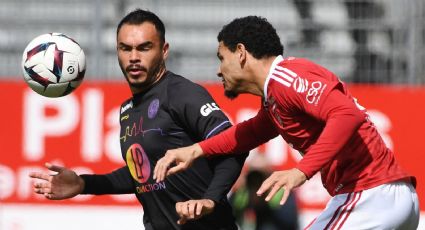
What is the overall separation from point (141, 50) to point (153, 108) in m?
0.41

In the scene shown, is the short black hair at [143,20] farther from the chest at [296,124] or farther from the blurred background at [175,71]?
the blurred background at [175,71]

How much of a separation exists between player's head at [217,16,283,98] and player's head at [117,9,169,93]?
0.83 metres

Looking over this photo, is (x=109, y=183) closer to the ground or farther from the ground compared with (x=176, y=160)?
closer to the ground

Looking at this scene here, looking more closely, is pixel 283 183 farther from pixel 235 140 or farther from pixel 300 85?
pixel 235 140

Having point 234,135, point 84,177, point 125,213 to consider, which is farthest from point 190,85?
point 125,213

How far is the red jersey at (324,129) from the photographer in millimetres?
5293

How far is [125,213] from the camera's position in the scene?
12.0 meters

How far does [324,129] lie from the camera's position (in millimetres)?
5320

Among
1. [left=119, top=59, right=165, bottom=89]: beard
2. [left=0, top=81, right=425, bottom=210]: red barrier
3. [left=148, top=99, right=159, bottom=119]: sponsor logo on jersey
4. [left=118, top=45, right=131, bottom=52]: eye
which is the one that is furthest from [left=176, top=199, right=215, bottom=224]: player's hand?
[left=0, top=81, right=425, bottom=210]: red barrier

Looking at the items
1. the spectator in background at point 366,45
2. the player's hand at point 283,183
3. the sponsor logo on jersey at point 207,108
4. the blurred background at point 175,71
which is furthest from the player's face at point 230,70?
the spectator in background at point 366,45

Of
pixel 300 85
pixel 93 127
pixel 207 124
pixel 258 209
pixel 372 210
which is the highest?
pixel 300 85

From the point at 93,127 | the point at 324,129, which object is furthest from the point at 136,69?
the point at 93,127

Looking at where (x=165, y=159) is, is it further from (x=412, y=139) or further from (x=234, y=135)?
(x=412, y=139)

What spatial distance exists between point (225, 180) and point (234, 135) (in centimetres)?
29
